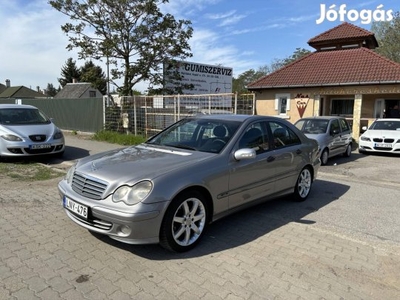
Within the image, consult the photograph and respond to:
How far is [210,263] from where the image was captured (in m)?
3.40

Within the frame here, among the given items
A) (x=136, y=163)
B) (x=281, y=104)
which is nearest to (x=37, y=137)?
(x=136, y=163)

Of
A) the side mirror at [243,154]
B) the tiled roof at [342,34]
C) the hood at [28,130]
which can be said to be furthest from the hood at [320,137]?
the tiled roof at [342,34]

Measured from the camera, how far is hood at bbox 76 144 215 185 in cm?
342

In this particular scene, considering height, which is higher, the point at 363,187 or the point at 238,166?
the point at 238,166

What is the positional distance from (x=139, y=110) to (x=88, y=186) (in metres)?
11.1

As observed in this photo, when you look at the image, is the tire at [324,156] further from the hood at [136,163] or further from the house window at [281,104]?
the house window at [281,104]

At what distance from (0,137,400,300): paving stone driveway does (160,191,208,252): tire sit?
14cm

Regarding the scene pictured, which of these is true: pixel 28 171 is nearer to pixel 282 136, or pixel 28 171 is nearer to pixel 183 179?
pixel 183 179

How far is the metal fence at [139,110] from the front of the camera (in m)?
11.5

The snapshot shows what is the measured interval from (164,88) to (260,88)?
5300 millimetres

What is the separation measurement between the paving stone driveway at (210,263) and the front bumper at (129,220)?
31 centimetres

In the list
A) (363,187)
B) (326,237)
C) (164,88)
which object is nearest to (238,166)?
(326,237)

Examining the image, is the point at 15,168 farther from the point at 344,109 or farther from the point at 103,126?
the point at 344,109

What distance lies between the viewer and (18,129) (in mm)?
8734
